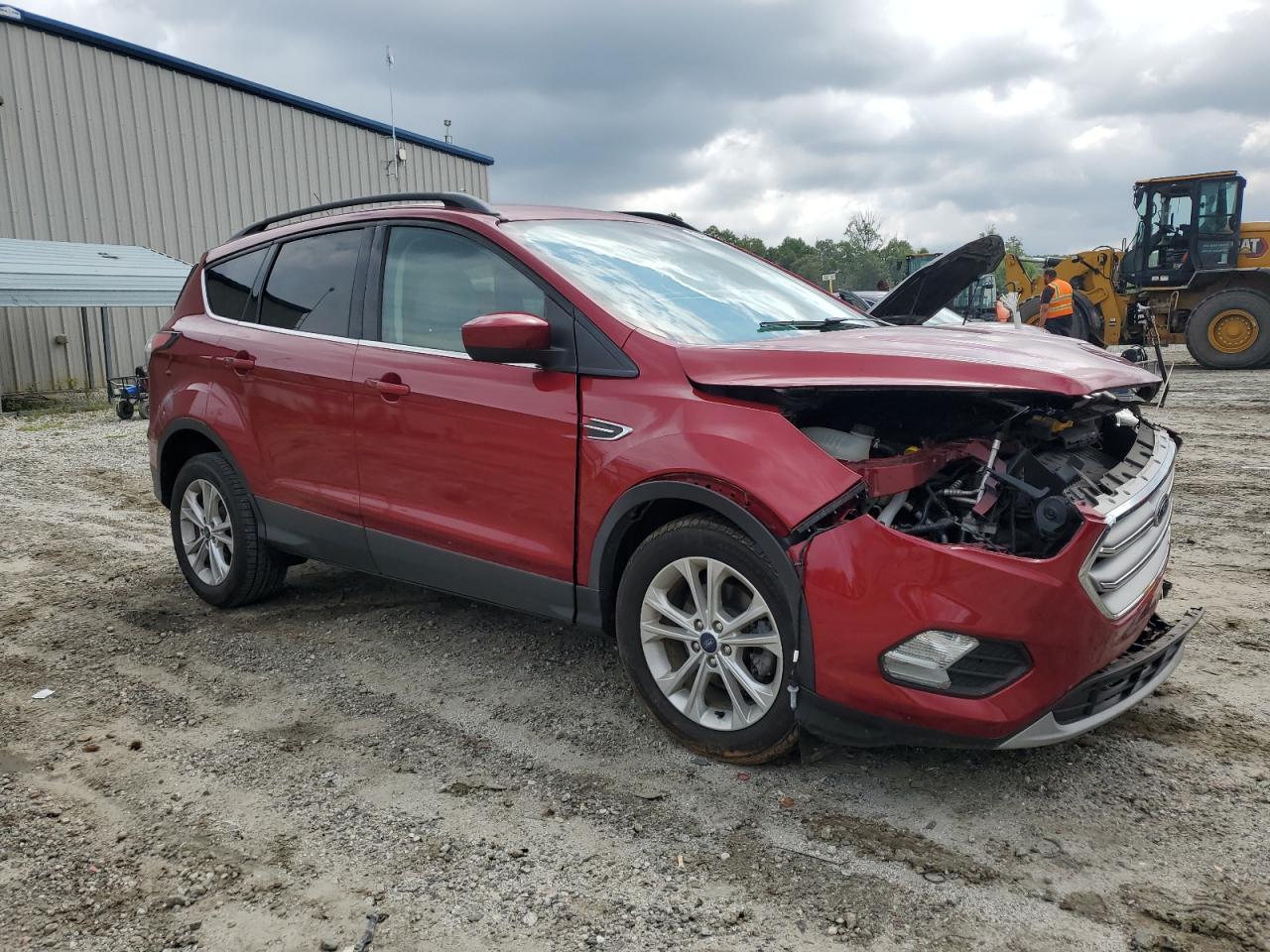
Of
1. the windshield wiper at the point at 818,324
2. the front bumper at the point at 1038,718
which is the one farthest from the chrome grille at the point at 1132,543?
the windshield wiper at the point at 818,324

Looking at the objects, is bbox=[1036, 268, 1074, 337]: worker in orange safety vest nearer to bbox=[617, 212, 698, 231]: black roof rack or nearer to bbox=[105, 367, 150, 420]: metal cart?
bbox=[617, 212, 698, 231]: black roof rack

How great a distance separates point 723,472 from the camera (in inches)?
114

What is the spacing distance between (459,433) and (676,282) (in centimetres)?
102

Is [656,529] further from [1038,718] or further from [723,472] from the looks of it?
[1038,718]

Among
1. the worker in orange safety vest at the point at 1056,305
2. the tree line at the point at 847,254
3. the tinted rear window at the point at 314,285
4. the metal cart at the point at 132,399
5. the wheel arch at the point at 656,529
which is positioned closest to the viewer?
the wheel arch at the point at 656,529

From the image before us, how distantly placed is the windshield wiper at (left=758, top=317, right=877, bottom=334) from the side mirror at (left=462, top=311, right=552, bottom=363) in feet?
2.68

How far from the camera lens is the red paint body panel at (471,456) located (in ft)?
11.0

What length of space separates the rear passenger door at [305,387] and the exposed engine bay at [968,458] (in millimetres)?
2077

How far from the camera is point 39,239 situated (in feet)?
55.6

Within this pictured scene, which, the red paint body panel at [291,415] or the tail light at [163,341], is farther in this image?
the tail light at [163,341]

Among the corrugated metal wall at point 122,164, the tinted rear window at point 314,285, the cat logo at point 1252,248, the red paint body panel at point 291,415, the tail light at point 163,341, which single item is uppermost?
the corrugated metal wall at point 122,164

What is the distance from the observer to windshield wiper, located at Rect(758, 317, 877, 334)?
363cm

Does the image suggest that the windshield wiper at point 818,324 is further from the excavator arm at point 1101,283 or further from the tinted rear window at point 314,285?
the excavator arm at point 1101,283

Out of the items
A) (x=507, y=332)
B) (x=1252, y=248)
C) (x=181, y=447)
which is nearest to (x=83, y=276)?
(x=181, y=447)
